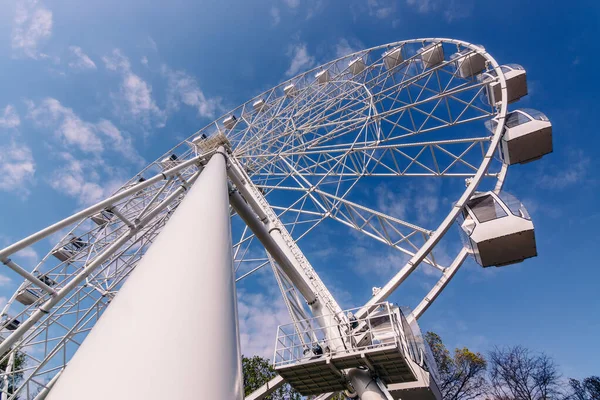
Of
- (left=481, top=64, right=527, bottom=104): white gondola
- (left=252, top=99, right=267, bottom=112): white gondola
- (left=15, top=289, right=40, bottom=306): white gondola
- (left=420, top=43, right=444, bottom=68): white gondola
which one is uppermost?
(left=252, top=99, right=267, bottom=112): white gondola

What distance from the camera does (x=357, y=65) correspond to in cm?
1858

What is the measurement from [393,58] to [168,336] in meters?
17.5

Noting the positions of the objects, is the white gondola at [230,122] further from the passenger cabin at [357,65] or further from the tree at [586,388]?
the tree at [586,388]

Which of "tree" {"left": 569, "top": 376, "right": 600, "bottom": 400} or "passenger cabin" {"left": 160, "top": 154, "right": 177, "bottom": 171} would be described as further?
"tree" {"left": 569, "top": 376, "right": 600, "bottom": 400}

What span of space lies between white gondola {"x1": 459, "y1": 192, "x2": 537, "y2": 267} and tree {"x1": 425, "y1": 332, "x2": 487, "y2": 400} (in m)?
20.7

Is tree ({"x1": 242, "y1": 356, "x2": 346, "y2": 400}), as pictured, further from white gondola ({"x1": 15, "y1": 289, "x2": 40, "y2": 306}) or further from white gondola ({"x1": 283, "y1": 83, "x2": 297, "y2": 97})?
white gondola ({"x1": 283, "y1": 83, "x2": 297, "y2": 97})

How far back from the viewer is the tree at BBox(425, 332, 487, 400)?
27.4 meters

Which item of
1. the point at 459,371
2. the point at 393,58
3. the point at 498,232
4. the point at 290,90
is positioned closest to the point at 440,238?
the point at 498,232

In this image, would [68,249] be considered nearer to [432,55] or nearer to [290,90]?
[290,90]

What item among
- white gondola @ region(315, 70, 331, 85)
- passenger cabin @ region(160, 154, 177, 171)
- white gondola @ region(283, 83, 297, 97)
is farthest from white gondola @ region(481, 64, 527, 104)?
passenger cabin @ region(160, 154, 177, 171)

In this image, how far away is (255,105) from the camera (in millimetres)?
20797

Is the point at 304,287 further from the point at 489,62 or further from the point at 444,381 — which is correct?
the point at 444,381

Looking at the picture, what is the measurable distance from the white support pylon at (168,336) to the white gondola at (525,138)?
38.5 feet

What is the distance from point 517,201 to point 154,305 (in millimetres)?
10389
